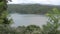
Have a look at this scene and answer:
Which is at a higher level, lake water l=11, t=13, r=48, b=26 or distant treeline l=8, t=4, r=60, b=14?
distant treeline l=8, t=4, r=60, b=14

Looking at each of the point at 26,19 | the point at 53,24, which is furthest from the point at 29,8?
the point at 53,24

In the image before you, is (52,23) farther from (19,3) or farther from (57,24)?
(19,3)

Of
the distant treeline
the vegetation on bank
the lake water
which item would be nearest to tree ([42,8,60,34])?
the vegetation on bank

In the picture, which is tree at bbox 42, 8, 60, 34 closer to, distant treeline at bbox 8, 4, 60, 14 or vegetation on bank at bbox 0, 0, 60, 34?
vegetation on bank at bbox 0, 0, 60, 34

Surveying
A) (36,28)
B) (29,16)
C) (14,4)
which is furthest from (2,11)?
(36,28)

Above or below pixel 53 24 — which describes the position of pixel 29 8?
above

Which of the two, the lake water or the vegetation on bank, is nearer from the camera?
the vegetation on bank

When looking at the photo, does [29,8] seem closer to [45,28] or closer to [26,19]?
[26,19]
